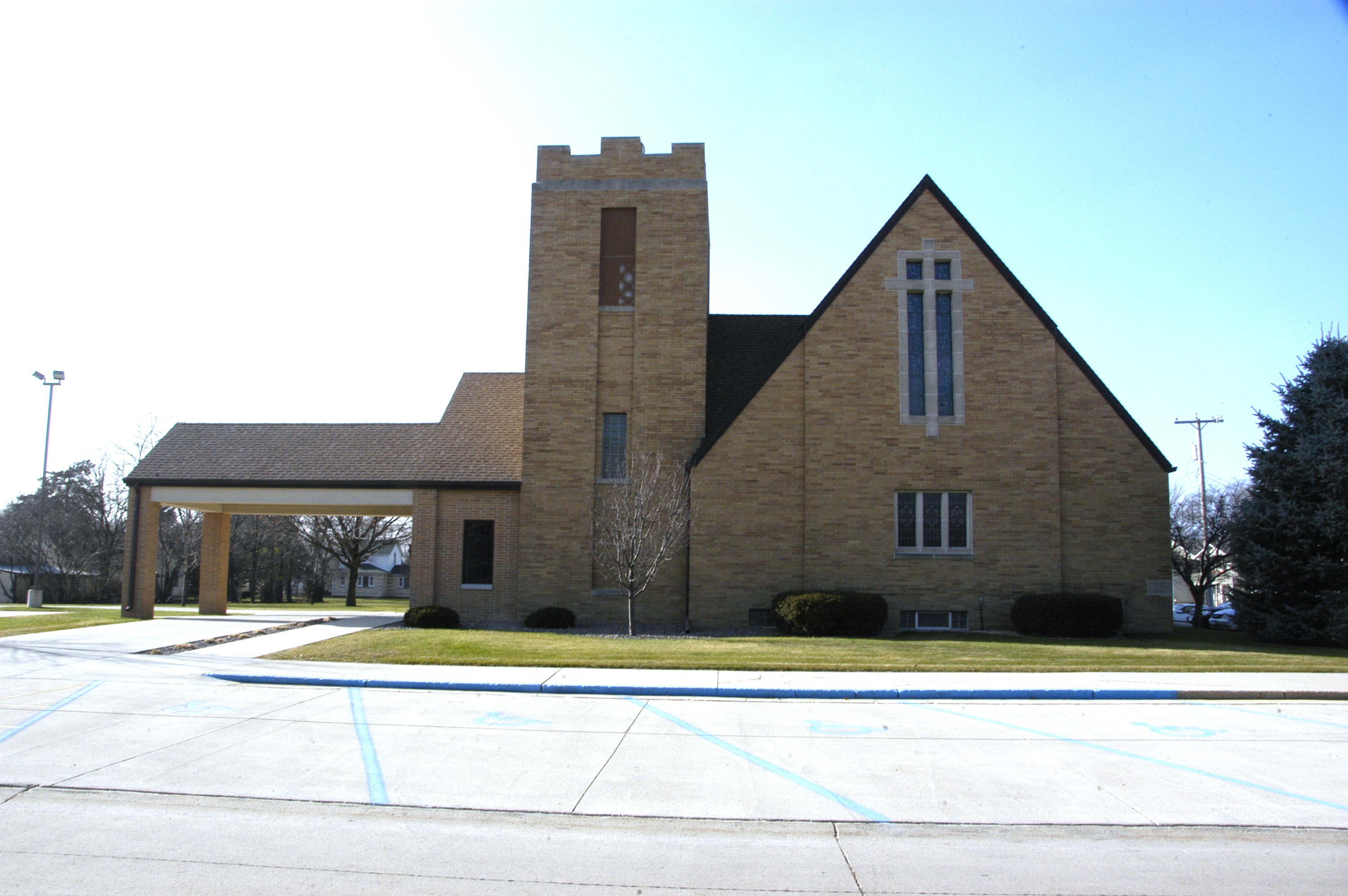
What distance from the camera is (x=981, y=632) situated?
21.7 m

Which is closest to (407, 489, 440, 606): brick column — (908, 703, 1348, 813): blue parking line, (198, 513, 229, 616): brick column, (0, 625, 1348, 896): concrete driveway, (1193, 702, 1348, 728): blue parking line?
(198, 513, 229, 616): brick column

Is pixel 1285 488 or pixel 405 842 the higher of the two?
pixel 1285 488

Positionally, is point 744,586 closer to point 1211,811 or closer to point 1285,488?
point 1285,488

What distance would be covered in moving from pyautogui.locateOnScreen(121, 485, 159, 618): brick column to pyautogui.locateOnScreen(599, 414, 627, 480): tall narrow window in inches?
494

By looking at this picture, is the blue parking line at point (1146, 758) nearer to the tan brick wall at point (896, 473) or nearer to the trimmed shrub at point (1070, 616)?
the trimmed shrub at point (1070, 616)

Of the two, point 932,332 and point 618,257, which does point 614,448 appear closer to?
point 618,257

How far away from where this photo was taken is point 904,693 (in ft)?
40.8

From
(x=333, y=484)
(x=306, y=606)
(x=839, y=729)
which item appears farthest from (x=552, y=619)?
(x=306, y=606)

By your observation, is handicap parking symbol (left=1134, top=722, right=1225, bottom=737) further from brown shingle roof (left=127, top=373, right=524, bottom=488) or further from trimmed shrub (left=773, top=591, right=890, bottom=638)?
brown shingle roof (left=127, top=373, right=524, bottom=488)

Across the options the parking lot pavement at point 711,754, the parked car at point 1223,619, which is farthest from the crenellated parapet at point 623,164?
the parked car at point 1223,619

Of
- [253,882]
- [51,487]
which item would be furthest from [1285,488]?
[51,487]

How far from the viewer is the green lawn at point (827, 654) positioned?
14984 millimetres

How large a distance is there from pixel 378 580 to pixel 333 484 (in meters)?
66.3

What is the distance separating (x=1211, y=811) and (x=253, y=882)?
6829mm
